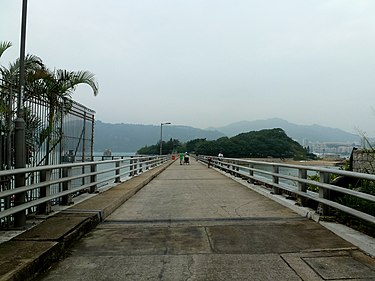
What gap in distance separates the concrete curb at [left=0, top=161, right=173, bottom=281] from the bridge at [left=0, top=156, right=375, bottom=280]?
0.04 feet

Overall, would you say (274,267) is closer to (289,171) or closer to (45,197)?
(45,197)

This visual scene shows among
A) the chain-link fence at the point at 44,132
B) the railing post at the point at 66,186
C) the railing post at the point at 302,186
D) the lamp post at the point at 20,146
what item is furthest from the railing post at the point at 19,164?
the railing post at the point at 302,186

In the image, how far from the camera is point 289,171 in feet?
36.3

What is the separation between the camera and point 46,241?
17.3 feet

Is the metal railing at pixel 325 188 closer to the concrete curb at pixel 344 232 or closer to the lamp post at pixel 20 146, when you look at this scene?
the concrete curb at pixel 344 232

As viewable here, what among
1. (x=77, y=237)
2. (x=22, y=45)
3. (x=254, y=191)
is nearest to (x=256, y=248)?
(x=77, y=237)

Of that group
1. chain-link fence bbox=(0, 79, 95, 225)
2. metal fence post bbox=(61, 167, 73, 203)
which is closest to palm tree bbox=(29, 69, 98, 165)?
chain-link fence bbox=(0, 79, 95, 225)

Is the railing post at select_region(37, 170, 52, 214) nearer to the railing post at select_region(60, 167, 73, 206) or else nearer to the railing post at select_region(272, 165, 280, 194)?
the railing post at select_region(60, 167, 73, 206)

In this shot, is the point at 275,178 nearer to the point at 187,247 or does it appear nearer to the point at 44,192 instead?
the point at 187,247

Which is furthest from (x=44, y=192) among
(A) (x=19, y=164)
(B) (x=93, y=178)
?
(B) (x=93, y=178)

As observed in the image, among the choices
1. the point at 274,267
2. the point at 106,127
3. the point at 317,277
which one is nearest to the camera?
the point at 317,277

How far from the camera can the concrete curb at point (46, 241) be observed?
14.1 feet

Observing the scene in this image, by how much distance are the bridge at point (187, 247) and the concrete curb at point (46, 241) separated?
11mm

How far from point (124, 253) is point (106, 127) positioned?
13405 centimetres
